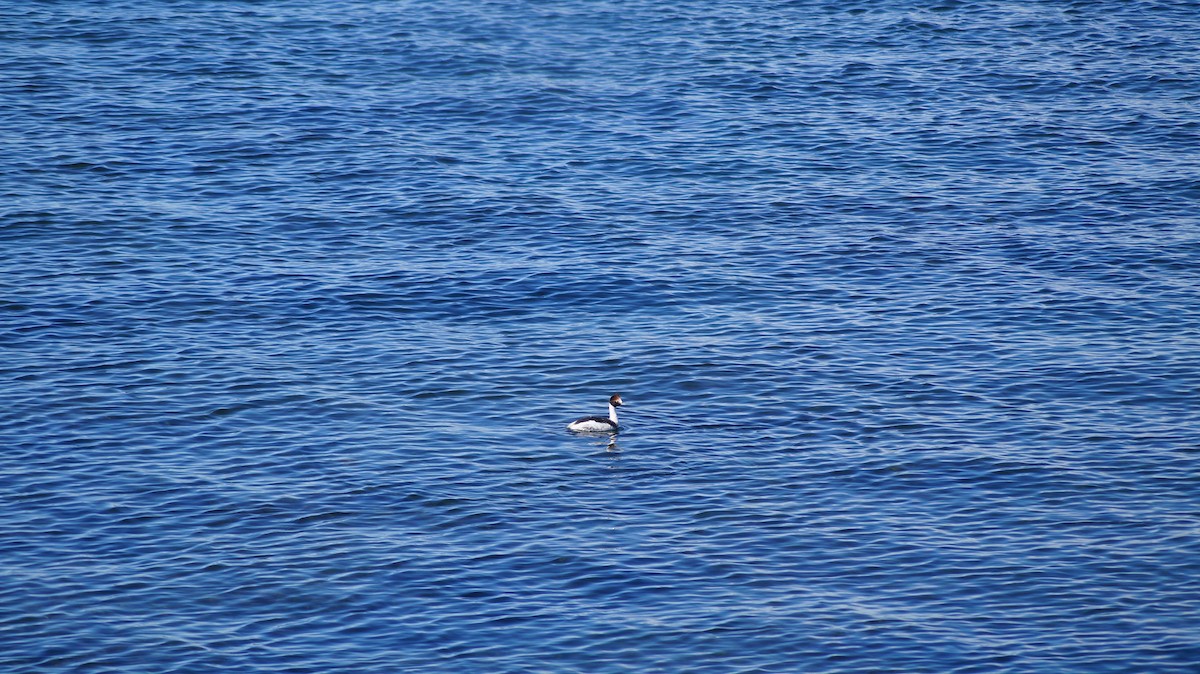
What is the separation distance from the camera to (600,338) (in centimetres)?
3597

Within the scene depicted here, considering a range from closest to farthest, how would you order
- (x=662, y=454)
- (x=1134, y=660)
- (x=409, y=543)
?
1. (x=1134, y=660)
2. (x=409, y=543)
3. (x=662, y=454)

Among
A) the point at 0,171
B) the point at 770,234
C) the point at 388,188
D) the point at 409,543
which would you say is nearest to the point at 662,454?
the point at 409,543

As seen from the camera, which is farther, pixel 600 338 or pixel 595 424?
pixel 600 338

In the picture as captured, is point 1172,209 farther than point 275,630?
Yes

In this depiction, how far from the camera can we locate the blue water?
24500 mm

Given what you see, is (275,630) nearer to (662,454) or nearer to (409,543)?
(409,543)

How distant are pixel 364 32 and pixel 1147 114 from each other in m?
28.9

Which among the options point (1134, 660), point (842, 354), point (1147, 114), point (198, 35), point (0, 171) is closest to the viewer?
point (1134, 660)

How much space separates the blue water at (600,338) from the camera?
2450cm

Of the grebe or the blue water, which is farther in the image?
the grebe

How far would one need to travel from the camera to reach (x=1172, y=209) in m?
42.6

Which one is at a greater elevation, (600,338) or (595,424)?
(595,424)

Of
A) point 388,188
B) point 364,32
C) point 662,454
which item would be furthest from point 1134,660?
point 364,32

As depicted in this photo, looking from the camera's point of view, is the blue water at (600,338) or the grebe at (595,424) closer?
the blue water at (600,338)
